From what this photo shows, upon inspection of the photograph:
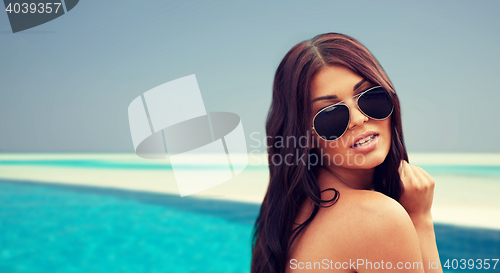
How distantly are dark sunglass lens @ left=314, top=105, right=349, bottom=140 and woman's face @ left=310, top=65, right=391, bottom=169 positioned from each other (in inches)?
0.9

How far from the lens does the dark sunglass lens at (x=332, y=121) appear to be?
1213 millimetres

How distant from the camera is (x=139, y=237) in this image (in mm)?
7754

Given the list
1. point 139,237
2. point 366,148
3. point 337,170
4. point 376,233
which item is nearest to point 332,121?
point 366,148

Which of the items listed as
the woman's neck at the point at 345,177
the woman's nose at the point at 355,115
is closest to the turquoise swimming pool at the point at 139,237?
the woman's neck at the point at 345,177

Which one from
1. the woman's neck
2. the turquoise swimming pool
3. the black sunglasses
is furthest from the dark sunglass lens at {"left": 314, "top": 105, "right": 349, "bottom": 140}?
the turquoise swimming pool

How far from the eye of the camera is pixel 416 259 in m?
1.03

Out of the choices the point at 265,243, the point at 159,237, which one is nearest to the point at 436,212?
the point at 159,237

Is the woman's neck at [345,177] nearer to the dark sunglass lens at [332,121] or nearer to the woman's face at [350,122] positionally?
the woman's face at [350,122]

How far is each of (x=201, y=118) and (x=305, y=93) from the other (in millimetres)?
5400

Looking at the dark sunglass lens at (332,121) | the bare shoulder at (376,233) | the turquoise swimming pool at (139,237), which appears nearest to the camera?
the bare shoulder at (376,233)

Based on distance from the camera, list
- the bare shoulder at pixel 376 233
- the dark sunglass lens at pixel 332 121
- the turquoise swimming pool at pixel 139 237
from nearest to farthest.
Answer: the bare shoulder at pixel 376 233, the dark sunglass lens at pixel 332 121, the turquoise swimming pool at pixel 139 237

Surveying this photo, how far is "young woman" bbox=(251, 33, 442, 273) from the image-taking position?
1.04 m

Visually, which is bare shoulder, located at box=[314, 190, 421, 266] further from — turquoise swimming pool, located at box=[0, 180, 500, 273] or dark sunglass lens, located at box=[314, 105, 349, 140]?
turquoise swimming pool, located at box=[0, 180, 500, 273]

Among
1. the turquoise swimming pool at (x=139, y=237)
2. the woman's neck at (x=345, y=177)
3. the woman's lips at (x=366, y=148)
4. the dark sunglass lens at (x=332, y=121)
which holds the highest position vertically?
the dark sunglass lens at (x=332, y=121)
